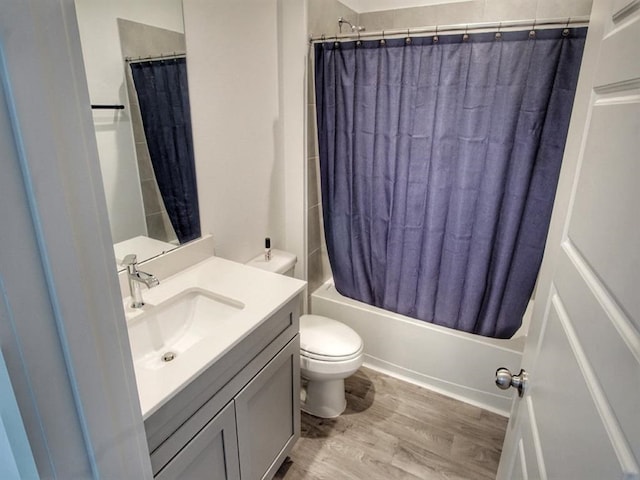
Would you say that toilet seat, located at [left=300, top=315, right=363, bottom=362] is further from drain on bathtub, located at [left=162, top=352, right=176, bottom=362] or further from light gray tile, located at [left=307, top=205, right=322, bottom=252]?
drain on bathtub, located at [left=162, top=352, right=176, bottom=362]

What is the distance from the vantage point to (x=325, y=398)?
1.94 metres

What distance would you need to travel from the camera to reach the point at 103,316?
450 millimetres

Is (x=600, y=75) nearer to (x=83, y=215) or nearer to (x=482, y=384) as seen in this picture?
(x=83, y=215)

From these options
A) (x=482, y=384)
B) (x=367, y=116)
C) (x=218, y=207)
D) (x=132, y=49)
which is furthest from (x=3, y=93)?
(x=482, y=384)

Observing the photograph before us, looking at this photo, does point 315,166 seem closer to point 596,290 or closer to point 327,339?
point 327,339

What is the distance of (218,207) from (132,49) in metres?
0.71

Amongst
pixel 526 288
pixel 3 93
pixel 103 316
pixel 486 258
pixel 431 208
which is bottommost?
pixel 526 288

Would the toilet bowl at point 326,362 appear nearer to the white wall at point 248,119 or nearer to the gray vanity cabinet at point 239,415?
the gray vanity cabinet at point 239,415

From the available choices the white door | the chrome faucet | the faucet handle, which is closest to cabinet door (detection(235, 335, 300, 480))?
the chrome faucet

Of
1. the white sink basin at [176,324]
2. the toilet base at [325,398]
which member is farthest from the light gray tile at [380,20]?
the toilet base at [325,398]

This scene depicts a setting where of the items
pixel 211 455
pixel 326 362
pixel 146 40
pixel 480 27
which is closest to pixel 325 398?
pixel 326 362

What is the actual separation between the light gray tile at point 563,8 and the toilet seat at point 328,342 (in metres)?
2.06

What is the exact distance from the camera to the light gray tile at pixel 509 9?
6.75ft

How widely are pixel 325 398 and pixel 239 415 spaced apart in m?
0.81
